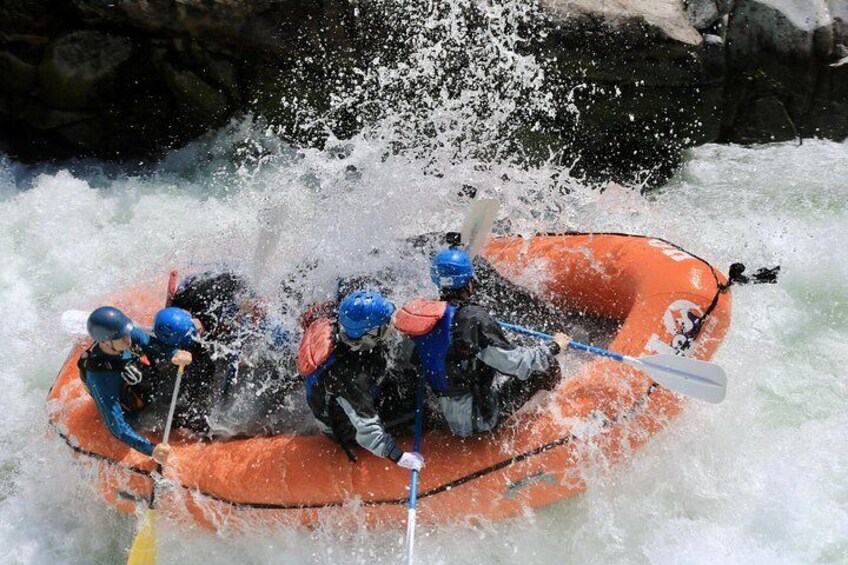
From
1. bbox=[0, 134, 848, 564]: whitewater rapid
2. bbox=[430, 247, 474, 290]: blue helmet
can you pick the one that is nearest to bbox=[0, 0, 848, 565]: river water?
bbox=[0, 134, 848, 564]: whitewater rapid

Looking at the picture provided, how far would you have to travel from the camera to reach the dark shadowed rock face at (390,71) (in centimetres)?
716

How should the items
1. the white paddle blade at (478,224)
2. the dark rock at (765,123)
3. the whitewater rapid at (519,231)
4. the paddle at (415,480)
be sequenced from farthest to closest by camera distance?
the dark rock at (765,123)
the white paddle blade at (478,224)
the whitewater rapid at (519,231)
the paddle at (415,480)

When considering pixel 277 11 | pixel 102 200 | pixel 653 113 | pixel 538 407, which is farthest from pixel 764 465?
pixel 102 200

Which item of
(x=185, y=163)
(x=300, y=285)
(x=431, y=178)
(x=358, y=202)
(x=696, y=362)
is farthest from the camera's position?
(x=185, y=163)

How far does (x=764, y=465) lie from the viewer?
4250 millimetres

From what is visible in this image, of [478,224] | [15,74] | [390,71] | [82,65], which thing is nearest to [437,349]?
[478,224]

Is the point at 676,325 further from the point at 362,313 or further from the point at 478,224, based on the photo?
the point at 362,313

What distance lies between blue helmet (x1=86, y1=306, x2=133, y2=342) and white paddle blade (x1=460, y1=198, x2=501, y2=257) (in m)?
2.18

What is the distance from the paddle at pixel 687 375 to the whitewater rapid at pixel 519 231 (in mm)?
420

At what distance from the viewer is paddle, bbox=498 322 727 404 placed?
147 inches

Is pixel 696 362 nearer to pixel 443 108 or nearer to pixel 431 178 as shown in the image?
pixel 431 178

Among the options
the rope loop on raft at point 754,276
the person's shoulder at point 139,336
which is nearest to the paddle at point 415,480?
the person's shoulder at point 139,336

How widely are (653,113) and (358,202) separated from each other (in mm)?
3672

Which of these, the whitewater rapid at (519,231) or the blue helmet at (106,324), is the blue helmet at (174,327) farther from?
the whitewater rapid at (519,231)
